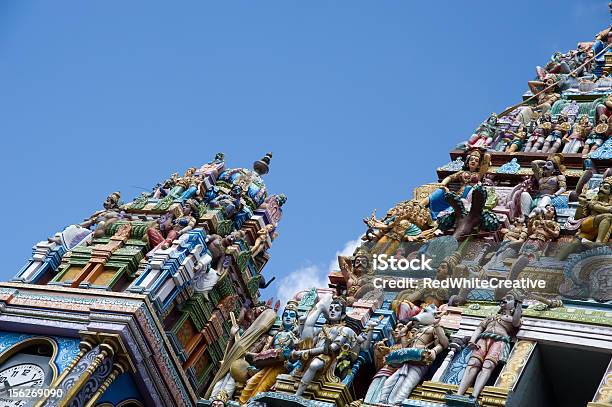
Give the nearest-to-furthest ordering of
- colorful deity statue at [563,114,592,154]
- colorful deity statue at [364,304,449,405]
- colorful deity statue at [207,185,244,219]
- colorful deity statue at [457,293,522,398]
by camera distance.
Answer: colorful deity statue at [457,293,522,398]
colorful deity statue at [364,304,449,405]
colorful deity statue at [563,114,592,154]
colorful deity statue at [207,185,244,219]

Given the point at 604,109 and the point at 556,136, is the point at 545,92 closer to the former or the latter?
the point at 604,109

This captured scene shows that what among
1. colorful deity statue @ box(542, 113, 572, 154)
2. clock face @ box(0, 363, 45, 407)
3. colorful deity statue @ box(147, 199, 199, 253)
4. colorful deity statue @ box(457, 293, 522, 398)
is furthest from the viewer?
colorful deity statue @ box(542, 113, 572, 154)

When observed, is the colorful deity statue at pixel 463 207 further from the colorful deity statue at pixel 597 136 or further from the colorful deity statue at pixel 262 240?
the colorful deity statue at pixel 262 240

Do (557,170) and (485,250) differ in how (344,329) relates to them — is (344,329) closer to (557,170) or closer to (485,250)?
(485,250)

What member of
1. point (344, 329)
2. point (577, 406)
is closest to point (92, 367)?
point (344, 329)

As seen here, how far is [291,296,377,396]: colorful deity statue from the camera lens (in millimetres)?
15747

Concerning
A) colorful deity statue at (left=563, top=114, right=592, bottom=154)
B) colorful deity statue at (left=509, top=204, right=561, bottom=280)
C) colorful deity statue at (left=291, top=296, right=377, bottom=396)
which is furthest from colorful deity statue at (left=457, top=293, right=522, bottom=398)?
colorful deity statue at (left=563, top=114, right=592, bottom=154)

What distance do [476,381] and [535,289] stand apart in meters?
2.88

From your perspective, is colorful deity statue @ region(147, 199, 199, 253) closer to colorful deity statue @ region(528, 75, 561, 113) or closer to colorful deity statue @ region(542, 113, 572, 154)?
colorful deity statue @ region(542, 113, 572, 154)

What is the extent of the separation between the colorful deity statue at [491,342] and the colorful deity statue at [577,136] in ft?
28.4

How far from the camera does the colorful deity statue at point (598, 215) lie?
17.7 meters

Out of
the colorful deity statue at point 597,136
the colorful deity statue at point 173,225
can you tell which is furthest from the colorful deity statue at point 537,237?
the colorful deity statue at point 173,225

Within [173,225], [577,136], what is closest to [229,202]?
[173,225]

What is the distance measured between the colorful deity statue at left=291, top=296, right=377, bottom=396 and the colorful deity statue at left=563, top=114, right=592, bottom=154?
353 inches
